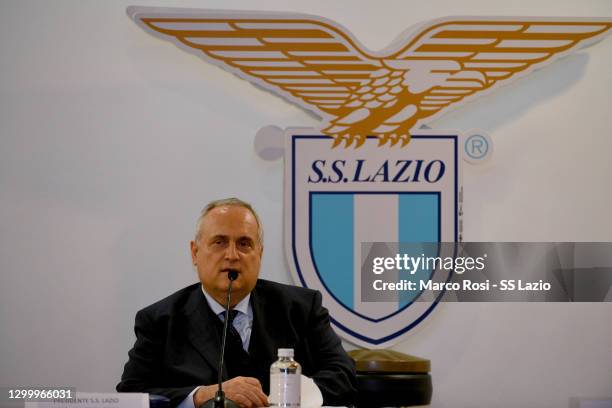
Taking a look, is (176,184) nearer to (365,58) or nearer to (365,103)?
(365,103)

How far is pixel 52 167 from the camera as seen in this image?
3881 mm

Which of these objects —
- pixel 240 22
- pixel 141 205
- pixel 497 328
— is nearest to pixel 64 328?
pixel 141 205

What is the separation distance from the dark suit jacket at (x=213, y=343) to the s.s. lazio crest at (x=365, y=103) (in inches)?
30.9

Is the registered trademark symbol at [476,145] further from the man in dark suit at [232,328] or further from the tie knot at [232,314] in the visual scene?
the tie knot at [232,314]

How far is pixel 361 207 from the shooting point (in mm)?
3861

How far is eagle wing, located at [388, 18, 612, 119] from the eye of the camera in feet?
12.8

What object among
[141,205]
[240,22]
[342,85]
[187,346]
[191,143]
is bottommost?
[187,346]

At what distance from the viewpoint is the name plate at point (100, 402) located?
196cm

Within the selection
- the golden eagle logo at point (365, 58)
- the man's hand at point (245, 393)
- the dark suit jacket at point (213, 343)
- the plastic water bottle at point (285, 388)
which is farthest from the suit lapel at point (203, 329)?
the golden eagle logo at point (365, 58)

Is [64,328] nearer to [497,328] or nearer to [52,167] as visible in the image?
[52,167]

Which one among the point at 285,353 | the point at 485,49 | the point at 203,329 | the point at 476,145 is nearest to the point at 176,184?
the point at 203,329

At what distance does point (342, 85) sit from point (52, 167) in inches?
57.4

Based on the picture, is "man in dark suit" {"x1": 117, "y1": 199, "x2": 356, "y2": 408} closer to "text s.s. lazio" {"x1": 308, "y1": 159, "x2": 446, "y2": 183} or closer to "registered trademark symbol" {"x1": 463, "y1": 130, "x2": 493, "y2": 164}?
"text s.s. lazio" {"x1": 308, "y1": 159, "x2": 446, "y2": 183}

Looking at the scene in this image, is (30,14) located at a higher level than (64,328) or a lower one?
higher
